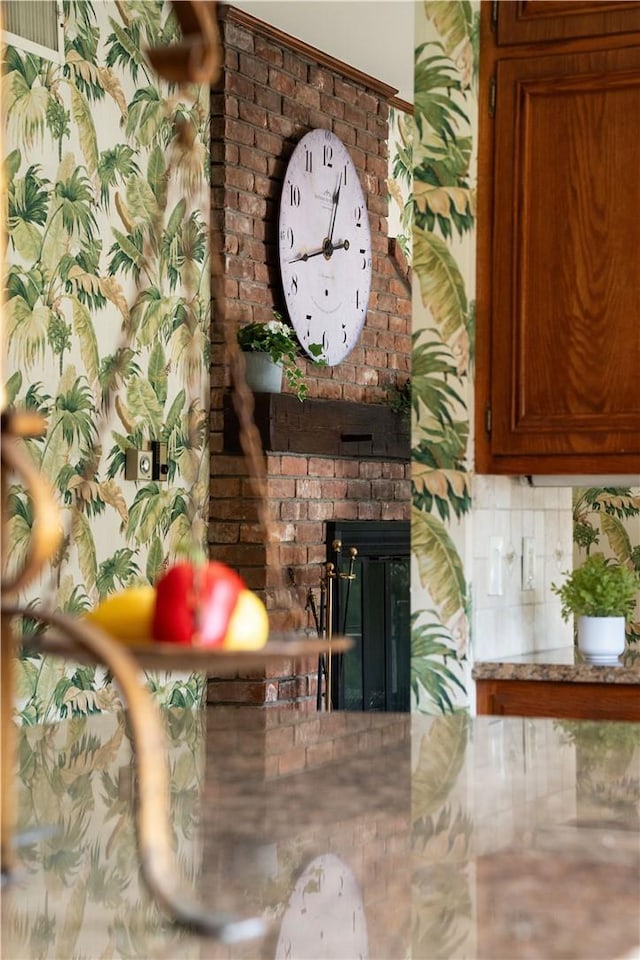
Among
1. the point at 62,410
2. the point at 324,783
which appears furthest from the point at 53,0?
the point at 324,783

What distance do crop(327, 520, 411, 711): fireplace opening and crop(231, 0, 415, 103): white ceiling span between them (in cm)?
185

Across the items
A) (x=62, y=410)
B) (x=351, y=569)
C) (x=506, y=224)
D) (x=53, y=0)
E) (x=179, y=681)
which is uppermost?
(x=53, y=0)

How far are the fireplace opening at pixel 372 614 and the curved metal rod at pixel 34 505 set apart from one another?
464 centimetres

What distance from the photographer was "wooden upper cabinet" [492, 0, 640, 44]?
3080mm

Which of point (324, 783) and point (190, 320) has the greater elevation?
point (190, 320)

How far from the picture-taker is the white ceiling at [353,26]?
4.91m

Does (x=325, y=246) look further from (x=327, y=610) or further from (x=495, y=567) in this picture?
(x=495, y=567)

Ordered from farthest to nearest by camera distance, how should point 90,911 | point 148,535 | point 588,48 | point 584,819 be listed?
point 148,535, point 588,48, point 584,819, point 90,911

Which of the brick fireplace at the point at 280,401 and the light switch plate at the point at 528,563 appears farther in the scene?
the brick fireplace at the point at 280,401

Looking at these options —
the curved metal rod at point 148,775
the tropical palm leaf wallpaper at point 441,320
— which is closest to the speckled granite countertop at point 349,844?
the curved metal rod at point 148,775

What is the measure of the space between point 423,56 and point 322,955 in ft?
8.91

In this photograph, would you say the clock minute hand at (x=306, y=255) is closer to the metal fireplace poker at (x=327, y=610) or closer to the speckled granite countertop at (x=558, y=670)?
the metal fireplace poker at (x=327, y=610)

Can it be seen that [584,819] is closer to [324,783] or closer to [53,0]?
[324,783]

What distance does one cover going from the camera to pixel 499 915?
92 cm
